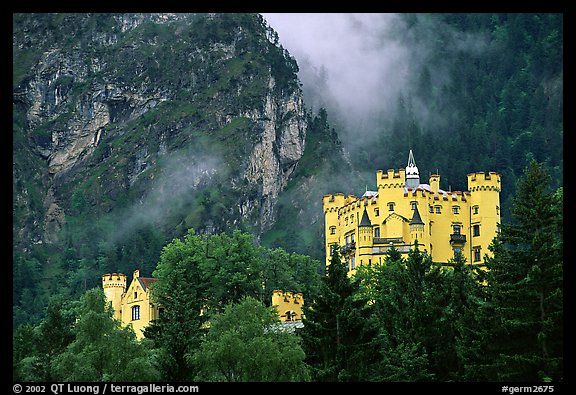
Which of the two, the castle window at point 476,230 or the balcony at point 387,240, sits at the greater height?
the castle window at point 476,230

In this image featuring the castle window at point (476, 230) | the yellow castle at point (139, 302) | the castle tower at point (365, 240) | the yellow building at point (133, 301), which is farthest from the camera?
the castle window at point (476, 230)

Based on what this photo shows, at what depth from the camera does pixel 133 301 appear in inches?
4316

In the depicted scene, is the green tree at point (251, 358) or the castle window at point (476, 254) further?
the castle window at point (476, 254)

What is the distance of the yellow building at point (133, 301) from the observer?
347 feet

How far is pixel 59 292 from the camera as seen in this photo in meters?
196

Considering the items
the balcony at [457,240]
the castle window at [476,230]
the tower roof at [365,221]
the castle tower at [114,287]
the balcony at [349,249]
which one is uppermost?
the tower roof at [365,221]

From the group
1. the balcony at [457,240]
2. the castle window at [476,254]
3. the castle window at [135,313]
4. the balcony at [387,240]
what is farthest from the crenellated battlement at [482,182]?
the castle window at [135,313]

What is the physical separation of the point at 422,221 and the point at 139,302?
86.6 feet

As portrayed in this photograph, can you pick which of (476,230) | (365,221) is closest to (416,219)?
(365,221)

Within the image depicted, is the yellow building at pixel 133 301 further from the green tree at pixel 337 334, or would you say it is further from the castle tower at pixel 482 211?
the green tree at pixel 337 334

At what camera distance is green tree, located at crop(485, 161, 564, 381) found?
50969 mm

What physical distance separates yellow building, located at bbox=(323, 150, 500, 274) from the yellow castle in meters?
17.6

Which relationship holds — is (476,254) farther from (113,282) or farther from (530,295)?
(530,295)

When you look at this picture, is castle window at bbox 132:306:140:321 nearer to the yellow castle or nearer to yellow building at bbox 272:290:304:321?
the yellow castle
